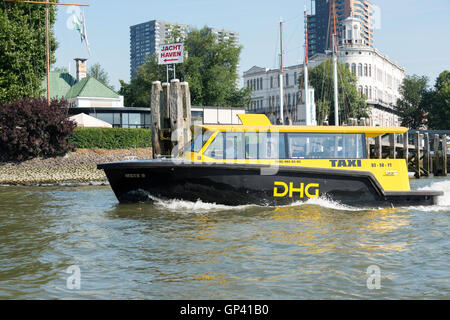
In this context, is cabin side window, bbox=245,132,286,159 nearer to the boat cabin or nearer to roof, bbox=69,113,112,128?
the boat cabin

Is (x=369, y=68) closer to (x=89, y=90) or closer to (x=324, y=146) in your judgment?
(x=89, y=90)

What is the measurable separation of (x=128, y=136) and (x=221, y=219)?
2799 cm

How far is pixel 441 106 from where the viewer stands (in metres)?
70.4

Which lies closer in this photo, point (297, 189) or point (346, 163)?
point (297, 189)

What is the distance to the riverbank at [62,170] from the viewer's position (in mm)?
30484

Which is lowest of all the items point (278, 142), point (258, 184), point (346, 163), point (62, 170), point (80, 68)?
point (258, 184)

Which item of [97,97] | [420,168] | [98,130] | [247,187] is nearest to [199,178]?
[247,187]

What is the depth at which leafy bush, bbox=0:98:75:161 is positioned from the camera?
34.0 m

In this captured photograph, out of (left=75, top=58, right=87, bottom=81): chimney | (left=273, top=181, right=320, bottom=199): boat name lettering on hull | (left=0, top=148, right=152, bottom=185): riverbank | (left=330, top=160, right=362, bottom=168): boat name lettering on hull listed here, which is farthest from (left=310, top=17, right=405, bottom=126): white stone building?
(left=273, top=181, right=320, bottom=199): boat name lettering on hull

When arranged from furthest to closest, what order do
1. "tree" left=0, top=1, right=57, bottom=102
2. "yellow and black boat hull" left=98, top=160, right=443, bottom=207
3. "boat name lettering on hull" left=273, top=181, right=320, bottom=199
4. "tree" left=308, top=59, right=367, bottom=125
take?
1. "tree" left=308, top=59, right=367, bottom=125
2. "tree" left=0, top=1, right=57, bottom=102
3. "boat name lettering on hull" left=273, top=181, right=320, bottom=199
4. "yellow and black boat hull" left=98, top=160, right=443, bottom=207

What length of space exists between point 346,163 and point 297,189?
1.45 m

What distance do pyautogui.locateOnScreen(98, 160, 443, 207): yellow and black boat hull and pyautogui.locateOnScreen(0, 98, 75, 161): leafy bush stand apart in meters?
22.1

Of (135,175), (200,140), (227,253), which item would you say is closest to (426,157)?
(200,140)

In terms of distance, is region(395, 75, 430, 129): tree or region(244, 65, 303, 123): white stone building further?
region(244, 65, 303, 123): white stone building
